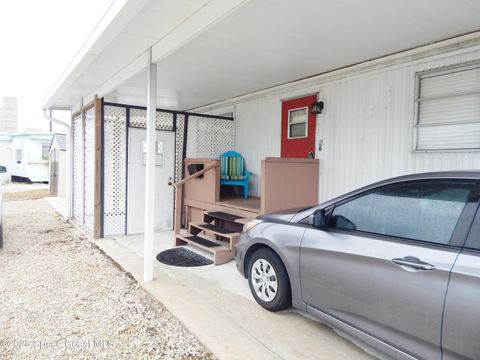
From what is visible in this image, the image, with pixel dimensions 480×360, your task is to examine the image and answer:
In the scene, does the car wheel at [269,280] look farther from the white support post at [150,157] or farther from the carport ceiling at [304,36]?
the carport ceiling at [304,36]

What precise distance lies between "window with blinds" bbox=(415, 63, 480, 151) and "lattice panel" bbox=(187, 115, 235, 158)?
3971 millimetres

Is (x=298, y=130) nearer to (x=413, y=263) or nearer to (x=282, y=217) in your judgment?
(x=282, y=217)

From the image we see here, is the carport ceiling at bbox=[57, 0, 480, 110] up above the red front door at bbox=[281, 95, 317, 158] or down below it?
above

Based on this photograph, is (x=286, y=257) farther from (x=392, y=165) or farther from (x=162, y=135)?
(x=162, y=135)

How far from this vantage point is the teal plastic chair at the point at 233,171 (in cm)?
629

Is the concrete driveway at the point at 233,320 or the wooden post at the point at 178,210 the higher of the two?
the wooden post at the point at 178,210

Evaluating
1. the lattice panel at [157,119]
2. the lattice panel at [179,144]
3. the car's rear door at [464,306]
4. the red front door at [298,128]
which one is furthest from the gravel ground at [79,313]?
the red front door at [298,128]

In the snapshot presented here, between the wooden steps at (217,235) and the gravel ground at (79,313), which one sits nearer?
the gravel ground at (79,313)

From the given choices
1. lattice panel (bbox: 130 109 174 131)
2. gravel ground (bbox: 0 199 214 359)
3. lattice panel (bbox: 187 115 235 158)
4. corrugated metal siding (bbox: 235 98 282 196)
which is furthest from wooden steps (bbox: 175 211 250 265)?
lattice panel (bbox: 130 109 174 131)

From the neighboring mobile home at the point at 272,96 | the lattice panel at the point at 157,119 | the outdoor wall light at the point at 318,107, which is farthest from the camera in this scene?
the lattice panel at the point at 157,119

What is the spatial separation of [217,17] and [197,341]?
268 cm

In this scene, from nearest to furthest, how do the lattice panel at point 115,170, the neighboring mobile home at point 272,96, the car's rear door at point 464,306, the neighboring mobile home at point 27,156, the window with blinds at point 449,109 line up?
the car's rear door at point 464,306 → the neighboring mobile home at point 272,96 → the window with blinds at point 449,109 → the lattice panel at point 115,170 → the neighboring mobile home at point 27,156

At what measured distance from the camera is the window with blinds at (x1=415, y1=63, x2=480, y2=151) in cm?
361

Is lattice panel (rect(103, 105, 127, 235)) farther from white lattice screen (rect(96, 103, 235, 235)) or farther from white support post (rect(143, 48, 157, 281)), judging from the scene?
white support post (rect(143, 48, 157, 281))
